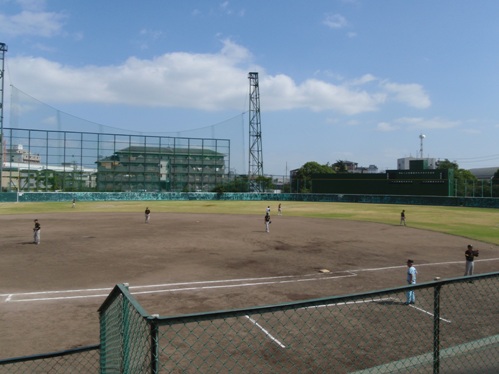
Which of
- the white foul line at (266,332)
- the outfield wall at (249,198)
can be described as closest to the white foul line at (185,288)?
the white foul line at (266,332)

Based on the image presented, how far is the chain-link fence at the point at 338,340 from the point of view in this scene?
5.34m

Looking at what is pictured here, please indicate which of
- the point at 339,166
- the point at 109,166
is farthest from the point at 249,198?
the point at 339,166

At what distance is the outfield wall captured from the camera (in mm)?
69688

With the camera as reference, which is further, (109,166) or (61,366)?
(109,166)

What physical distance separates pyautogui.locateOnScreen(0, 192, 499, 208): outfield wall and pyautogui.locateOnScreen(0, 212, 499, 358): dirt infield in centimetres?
3887

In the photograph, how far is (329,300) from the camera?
12.1 ft

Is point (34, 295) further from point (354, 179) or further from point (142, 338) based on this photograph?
point (354, 179)

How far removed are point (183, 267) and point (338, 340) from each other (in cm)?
1110

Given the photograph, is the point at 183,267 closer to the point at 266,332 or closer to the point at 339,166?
the point at 266,332

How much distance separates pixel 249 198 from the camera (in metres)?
87.9

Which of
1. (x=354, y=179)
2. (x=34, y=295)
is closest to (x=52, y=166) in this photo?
(x=354, y=179)

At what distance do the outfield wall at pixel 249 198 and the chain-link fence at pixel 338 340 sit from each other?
61.1 meters

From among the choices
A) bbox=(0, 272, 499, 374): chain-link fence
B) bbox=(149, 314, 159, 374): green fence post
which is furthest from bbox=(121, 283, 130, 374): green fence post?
bbox=(149, 314, 159, 374): green fence post

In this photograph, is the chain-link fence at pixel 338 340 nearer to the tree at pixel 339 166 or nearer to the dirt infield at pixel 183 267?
the dirt infield at pixel 183 267
